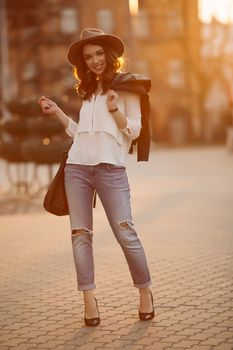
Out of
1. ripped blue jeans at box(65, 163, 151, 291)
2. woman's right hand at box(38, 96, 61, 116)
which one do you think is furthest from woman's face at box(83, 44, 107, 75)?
ripped blue jeans at box(65, 163, 151, 291)

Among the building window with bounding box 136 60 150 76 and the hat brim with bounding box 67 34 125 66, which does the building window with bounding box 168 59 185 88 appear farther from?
the hat brim with bounding box 67 34 125 66

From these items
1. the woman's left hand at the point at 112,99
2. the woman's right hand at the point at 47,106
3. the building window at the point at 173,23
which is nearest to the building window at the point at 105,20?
the building window at the point at 173,23

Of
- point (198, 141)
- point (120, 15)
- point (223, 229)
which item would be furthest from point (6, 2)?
point (223, 229)

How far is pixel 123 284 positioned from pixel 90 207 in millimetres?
A: 1689

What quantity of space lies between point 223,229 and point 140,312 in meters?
5.44

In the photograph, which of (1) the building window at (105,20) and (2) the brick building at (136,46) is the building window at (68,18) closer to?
(2) the brick building at (136,46)

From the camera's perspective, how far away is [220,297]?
7.08 meters

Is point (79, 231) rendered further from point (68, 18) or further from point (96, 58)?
point (68, 18)

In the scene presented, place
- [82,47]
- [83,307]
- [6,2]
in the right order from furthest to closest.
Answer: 1. [6,2]
2. [83,307]
3. [82,47]

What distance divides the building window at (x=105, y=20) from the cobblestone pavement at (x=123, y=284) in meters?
50.6

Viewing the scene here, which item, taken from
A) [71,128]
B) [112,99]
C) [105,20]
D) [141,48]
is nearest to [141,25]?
[141,48]

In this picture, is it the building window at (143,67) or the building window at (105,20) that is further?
the building window at (143,67)

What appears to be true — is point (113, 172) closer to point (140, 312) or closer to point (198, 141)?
point (140, 312)

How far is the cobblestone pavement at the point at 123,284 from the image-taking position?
588 cm
